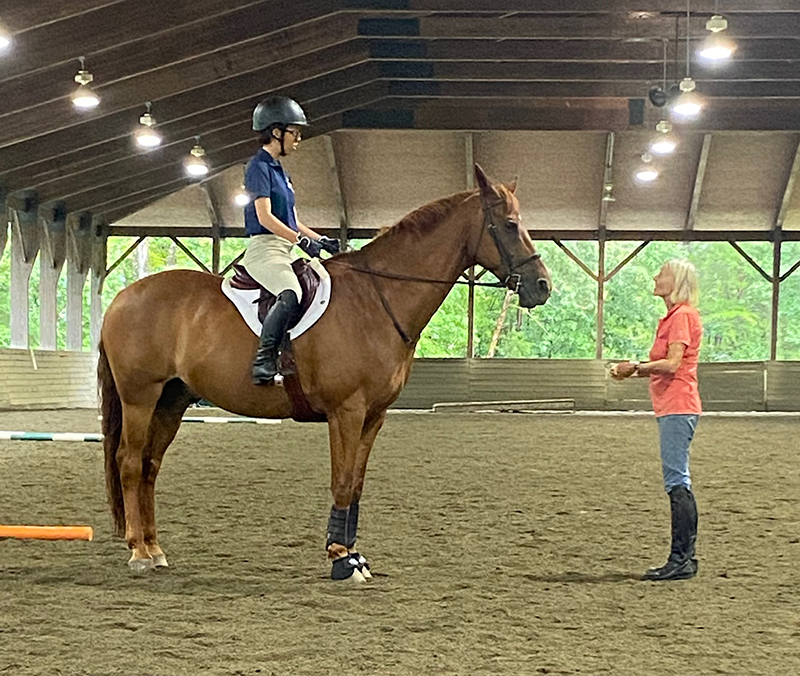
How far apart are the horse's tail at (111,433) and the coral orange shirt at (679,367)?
2887 millimetres

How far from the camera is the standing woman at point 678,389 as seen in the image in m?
5.17

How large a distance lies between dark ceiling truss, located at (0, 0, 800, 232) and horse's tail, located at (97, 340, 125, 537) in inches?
291

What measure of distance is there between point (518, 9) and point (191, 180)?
10870 mm

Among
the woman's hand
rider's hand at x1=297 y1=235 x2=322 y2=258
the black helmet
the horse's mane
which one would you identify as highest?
the black helmet

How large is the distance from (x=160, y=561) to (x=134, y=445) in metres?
0.64

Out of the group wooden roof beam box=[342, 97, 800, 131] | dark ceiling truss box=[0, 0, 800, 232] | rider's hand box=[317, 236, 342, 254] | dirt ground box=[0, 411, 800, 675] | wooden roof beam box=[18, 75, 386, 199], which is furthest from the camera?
wooden roof beam box=[342, 97, 800, 131]

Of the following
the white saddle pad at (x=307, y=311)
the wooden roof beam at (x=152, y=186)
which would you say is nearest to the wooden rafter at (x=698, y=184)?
the wooden roof beam at (x=152, y=186)

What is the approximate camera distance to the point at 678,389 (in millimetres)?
5219

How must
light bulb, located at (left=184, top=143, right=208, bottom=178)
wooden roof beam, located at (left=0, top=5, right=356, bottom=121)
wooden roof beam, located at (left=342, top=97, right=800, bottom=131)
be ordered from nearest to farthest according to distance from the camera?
wooden roof beam, located at (left=0, top=5, right=356, bottom=121) < light bulb, located at (left=184, top=143, right=208, bottom=178) < wooden roof beam, located at (left=342, top=97, right=800, bottom=131)

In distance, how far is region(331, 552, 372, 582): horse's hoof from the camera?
5.05 metres

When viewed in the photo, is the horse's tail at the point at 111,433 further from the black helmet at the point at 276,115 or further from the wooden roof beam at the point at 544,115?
the wooden roof beam at the point at 544,115

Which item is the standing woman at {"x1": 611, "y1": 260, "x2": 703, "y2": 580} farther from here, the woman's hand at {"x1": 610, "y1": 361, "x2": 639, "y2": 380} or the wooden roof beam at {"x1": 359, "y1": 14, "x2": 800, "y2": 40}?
the wooden roof beam at {"x1": 359, "y1": 14, "x2": 800, "y2": 40}

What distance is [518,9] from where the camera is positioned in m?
14.1

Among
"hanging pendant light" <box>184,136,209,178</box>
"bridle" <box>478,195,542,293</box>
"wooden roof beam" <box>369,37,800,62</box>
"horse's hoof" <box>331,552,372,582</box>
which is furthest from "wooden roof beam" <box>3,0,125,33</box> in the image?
"horse's hoof" <box>331,552,372,582</box>
